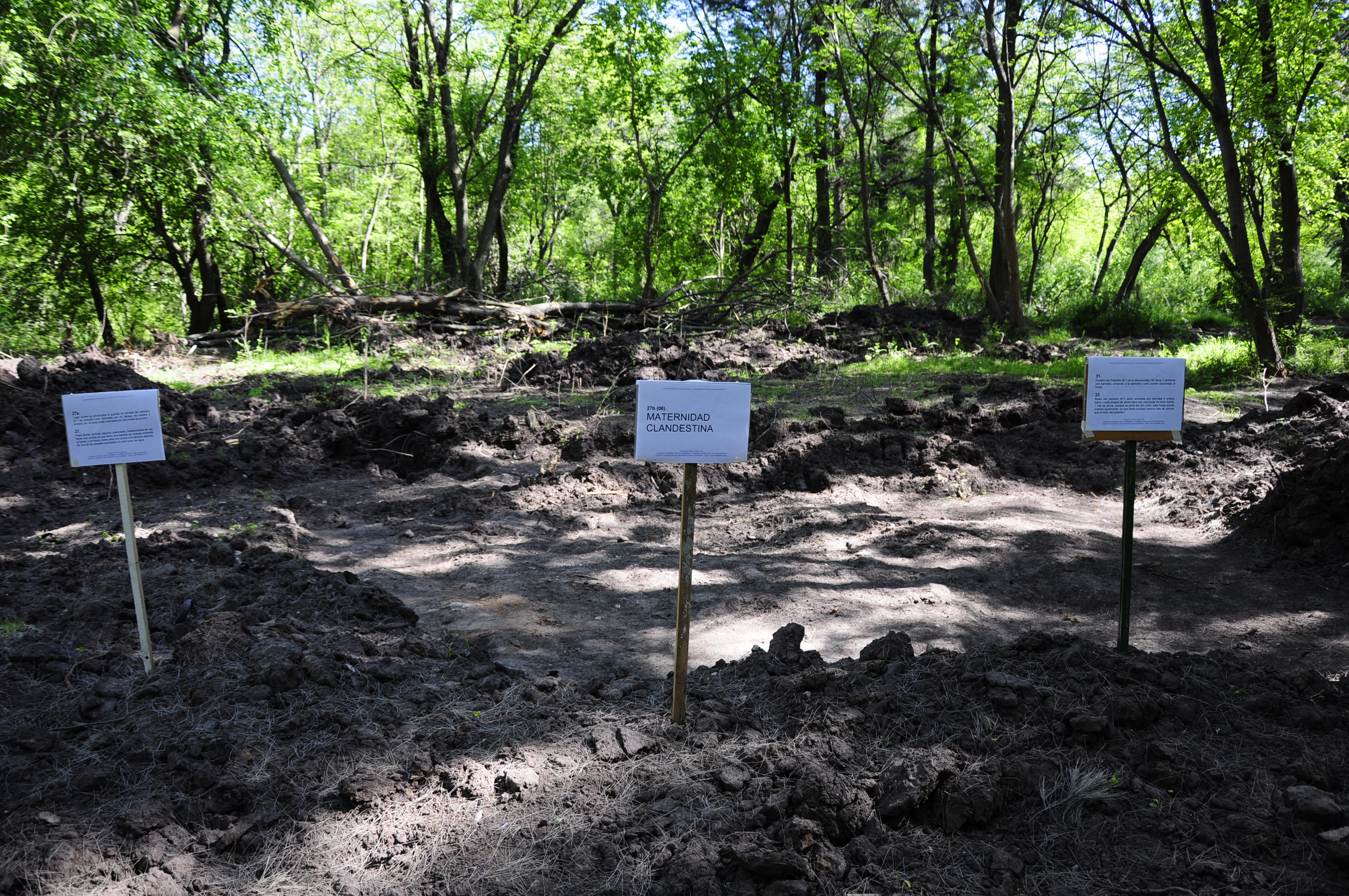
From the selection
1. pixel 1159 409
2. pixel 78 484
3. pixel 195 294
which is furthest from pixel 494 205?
pixel 1159 409

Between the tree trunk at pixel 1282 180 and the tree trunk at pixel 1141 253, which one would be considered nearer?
the tree trunk at pixel 1282 180

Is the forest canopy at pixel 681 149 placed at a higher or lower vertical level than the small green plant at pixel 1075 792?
higher

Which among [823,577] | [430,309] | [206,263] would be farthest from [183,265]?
[823,577]

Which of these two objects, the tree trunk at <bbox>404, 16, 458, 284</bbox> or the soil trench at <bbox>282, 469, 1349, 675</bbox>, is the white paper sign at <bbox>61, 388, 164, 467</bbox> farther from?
the tree trunk at <bbox>404, 16, 458, 284</bbox>

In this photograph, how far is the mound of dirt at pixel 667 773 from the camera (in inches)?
93.2

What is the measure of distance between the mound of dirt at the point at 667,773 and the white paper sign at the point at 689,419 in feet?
3.37

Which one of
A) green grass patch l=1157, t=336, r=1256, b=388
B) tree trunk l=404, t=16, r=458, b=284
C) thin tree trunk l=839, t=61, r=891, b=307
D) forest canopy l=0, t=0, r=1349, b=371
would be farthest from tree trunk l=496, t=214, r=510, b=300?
green grass patch l=1157, t=336, r=1256, b=388

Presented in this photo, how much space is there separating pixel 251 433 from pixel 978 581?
7262mm

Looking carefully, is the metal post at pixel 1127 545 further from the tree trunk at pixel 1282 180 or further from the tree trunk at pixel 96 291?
the tree trunk at pixel 96 291

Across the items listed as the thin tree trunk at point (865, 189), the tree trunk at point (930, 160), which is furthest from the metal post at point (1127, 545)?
the thin tree trunk at point (865, 189)

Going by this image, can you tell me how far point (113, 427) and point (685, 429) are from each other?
2.51 m

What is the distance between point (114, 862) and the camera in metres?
2.35

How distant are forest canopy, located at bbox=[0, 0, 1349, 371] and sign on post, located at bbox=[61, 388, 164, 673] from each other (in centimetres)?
945

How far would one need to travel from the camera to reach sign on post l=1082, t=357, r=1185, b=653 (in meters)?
3.66
